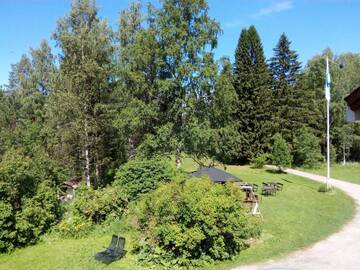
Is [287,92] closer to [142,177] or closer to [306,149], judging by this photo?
[306,149]

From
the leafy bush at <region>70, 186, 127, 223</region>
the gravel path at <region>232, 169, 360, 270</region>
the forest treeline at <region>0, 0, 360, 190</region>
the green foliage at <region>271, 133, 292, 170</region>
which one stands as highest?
the forest treeline at <region>0, 0, 360, 190</region>

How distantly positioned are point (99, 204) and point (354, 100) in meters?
13.4

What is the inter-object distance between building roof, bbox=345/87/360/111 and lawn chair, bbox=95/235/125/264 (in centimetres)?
966

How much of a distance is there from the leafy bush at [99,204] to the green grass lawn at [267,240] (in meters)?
0.85

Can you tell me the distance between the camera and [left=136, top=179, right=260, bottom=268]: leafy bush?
33.1 ft

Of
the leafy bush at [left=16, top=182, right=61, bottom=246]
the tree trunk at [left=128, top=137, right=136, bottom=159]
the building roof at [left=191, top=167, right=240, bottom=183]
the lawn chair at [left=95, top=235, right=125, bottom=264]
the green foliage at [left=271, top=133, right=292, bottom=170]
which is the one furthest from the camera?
the green foliage at [left=271, top=133, right=292, bottom=170]

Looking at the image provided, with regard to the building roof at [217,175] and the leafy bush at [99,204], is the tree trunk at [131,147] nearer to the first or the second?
the building roof at [217,175]

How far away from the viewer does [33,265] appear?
1131 centimetres

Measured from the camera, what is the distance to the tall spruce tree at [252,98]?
36.8 meters

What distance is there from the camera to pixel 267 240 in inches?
461

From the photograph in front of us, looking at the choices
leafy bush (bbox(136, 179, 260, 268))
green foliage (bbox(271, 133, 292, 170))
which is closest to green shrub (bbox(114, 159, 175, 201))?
leafy bush (bbox(136, 179, 260, 268))

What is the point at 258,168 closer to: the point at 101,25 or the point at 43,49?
the point at 101,25

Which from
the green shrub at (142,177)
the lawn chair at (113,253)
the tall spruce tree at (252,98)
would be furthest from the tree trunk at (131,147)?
the tall spruce tree at (252,98)

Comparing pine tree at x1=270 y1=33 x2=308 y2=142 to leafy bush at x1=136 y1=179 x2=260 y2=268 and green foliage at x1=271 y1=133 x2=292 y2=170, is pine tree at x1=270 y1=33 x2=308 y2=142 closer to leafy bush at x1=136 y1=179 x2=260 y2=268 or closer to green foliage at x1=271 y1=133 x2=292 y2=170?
green foliage at x1=271 y1=133 x2=292 y2=170
